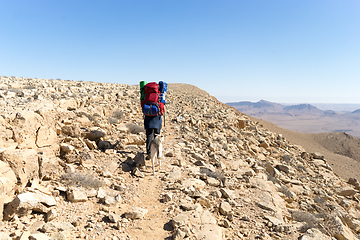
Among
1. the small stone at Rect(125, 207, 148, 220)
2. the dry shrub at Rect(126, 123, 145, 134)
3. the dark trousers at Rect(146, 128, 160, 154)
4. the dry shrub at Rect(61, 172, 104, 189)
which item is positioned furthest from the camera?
the dry shrub at Rect(126, 123, 145, 134)

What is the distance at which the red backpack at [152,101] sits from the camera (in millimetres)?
5820

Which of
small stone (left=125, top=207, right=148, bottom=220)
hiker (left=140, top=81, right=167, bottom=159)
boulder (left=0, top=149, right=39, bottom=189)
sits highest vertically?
hiker (left=140, top=81, right=167, bottom=159)

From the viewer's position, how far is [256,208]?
492 cm

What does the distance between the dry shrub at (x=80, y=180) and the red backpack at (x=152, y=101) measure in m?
2.21

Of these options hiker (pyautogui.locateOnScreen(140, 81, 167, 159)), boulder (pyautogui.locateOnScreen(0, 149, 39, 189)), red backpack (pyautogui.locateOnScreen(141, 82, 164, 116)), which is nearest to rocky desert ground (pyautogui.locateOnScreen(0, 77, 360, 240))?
boulder (pyautogui.locateOnScreen(0, 149, 39, 189))

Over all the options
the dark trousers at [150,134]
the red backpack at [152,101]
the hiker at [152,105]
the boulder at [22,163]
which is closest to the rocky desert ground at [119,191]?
the boulder at [22,163]

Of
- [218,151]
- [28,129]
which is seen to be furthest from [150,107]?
[218,151]

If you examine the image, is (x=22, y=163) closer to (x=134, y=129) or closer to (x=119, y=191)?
(x=119, y=191)

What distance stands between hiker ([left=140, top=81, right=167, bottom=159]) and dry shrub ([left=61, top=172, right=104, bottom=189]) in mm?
1987

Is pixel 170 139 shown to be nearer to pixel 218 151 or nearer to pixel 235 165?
pixel 218 151

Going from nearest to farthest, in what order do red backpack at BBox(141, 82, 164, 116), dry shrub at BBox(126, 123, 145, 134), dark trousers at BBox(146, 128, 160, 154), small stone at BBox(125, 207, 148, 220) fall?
small stone at BBox(125, 207, 148, 220) < red backpack at BBox(141, 82, 164, 116) < dark trousers at BBox(146, 128, 160, 154) < dry shrub at BBox(126, 123, 145, 134)

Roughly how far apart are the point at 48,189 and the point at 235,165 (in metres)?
5.82

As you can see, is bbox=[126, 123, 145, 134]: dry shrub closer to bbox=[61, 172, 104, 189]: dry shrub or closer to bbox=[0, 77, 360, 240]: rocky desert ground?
bbox=[0, 77, 360, 240]: rocky desert ground

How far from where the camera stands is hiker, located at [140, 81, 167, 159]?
5836 mm
